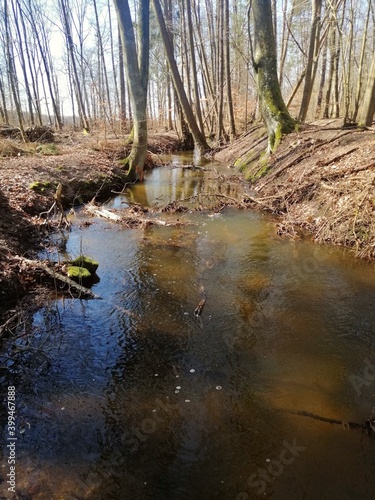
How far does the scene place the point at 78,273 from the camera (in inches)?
199

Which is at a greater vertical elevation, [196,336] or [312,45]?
[312,45]

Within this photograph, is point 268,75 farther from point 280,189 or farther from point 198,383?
point 198,383

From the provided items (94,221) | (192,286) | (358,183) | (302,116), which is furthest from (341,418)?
(302,116)

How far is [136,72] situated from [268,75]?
14.3 feet

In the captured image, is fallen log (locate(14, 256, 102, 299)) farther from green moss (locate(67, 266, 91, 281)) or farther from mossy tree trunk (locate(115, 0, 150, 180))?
mossy tree trunk (locate(115, 0, 150, 180))

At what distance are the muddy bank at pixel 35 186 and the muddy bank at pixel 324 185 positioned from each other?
4960mm

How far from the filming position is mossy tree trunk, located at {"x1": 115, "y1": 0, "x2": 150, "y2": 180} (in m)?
10.8

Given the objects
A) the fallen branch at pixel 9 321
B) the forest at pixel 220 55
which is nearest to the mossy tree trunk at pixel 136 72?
the forest at pixel 220 55

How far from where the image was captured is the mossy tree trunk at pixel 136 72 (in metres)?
10.8

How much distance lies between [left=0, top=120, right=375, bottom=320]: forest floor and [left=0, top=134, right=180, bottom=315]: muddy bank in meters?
0.01

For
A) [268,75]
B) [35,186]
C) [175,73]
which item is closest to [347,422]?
[35,186]

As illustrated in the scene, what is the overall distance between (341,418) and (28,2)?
3268 cm

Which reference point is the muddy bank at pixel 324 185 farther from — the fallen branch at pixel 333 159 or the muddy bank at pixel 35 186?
the muddy bank at pixel 35 186

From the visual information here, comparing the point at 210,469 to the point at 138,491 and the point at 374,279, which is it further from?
the point at 374,279
